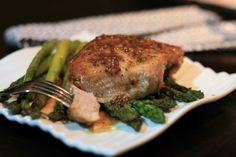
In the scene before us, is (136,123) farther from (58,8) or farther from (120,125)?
(58,8)

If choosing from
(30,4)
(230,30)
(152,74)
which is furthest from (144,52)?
(30,4)

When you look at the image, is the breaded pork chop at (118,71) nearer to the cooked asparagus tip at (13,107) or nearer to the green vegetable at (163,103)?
the green vegetable at (163,103)

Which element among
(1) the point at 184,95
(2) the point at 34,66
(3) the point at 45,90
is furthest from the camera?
(2) the point at 34,66

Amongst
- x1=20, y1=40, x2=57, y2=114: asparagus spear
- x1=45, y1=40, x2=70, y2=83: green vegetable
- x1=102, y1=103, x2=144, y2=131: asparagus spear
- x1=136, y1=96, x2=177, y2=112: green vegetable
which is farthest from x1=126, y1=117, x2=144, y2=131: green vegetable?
x1=45, y1=40, x2=70, y2=83: green vegetable

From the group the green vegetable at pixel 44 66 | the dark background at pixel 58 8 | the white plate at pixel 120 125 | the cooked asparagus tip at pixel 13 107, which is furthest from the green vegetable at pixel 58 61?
the dark background at pixel 58 8

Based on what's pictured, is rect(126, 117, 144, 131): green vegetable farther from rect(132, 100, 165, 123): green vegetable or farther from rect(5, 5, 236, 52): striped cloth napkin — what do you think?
rect(5, 5, 236, 52): striped cloth napkin

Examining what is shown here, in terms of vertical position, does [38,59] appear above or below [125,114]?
above

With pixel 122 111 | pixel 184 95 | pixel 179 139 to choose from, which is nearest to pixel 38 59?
pixel 122 111
